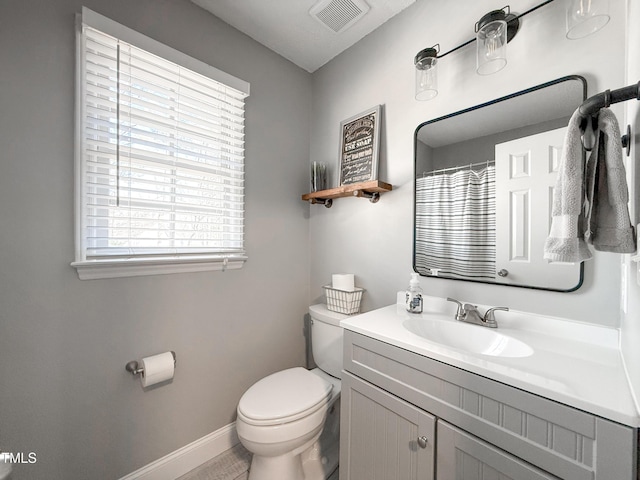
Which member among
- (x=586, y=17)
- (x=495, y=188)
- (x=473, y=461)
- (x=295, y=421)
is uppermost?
(x=586, y=17)

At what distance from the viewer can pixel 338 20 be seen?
1515mm

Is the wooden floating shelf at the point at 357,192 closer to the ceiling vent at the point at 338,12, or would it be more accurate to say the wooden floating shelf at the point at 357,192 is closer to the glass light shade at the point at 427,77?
the glass light shade at the point at 427,77

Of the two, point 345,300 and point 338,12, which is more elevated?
point 338,12

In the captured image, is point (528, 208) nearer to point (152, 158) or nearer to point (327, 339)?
point (327, 339)

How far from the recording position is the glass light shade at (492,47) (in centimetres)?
102

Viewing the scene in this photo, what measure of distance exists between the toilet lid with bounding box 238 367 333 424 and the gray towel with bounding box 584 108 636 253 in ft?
3.88

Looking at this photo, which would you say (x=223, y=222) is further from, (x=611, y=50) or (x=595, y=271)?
(x=611, y=50)

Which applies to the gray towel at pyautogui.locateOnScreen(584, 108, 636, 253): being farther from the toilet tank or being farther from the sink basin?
the toilet tank

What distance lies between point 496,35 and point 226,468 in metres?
2.39

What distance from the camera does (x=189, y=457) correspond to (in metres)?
1.40

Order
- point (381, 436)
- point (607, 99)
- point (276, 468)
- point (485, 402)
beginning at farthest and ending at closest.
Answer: point (276, 468) → point (381, 436) → point (485, 402) → point (607, 99)

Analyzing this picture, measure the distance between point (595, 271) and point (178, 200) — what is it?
1.78 meters

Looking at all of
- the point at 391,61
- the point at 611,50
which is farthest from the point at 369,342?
the point at 391,61

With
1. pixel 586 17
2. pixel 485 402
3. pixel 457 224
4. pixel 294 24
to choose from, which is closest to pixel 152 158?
pixel 294 24
